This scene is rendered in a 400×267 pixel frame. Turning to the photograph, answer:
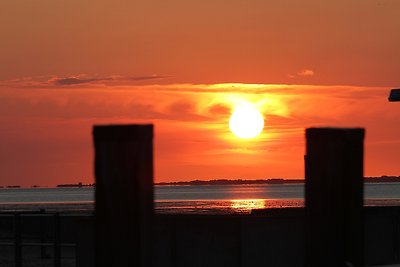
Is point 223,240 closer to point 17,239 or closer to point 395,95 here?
point 17,239

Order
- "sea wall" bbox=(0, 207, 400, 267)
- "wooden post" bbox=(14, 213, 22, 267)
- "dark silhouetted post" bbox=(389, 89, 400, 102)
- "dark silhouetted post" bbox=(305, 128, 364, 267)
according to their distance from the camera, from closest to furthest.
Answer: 1. "dark silhouetted post" bbox=(305, 128, 364, 267)
2. "dark silhouetted post" bbox=(389, 89, 400, 102)
3. "sea wall" bbox=(0, 207, 400, 267)
4. "wooden post" bbox=(14, 213, 22, 267)

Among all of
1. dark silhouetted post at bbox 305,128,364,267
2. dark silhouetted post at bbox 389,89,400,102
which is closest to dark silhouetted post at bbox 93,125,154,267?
dark silhouetted post at bbox 305,128,364,267

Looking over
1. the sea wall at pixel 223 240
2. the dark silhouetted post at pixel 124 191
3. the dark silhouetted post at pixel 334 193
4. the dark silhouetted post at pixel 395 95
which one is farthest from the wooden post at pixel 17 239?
the dark silhouetted post at pixel 124 191

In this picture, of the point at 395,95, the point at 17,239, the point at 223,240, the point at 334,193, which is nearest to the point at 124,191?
the point at 334,193

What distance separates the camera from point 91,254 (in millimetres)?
19812

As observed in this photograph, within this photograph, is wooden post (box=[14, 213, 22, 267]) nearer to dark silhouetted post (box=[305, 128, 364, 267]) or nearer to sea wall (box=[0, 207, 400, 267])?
Answer: sea wall (box=[0, 207, 400, 267])

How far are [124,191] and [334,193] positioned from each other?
1.64 meters

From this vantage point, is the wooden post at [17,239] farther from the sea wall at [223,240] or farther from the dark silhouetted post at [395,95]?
the dark silhouetted post at [395,95]

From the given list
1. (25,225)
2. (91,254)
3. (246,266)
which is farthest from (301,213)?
(25,225)

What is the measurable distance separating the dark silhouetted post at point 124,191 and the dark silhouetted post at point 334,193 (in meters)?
1.32

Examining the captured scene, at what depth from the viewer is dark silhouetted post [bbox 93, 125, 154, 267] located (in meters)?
6.16

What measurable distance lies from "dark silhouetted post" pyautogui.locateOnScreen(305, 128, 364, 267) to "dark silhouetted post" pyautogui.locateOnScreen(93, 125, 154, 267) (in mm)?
1324

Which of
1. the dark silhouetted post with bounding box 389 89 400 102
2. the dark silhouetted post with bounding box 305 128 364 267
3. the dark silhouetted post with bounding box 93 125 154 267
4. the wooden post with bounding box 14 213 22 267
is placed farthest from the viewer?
the wooden post with bounding box 14 213 22 267

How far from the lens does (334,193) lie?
677cm
